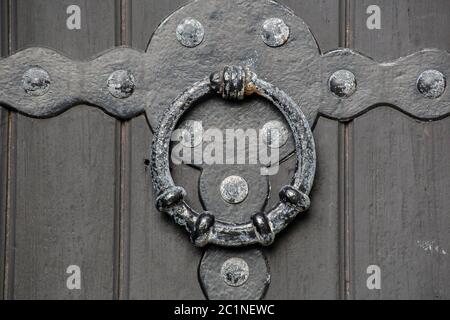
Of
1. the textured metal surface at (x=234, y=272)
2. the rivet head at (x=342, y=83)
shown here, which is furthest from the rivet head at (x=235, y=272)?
the rivet head at (x=342, y=83)

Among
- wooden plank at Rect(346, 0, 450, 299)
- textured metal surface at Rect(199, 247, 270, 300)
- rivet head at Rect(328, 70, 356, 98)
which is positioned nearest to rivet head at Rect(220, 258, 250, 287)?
textured metal surface at Rect(199, 247, 270, 300)

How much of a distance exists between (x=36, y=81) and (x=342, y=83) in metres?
0.37

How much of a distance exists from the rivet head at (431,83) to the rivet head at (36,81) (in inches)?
17.7

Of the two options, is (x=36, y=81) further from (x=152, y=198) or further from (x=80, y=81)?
(x=152, y=198)

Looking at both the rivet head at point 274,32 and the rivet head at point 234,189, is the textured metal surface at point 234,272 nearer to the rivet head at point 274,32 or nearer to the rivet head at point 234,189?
the rivet head at point 234,189

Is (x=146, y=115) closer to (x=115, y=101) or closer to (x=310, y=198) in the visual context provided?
(x=115, y=101)

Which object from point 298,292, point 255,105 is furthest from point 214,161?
point 298,292

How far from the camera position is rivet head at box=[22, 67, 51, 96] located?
879 millimetres

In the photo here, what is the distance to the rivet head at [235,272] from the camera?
869 mm

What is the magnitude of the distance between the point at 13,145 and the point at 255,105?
299 millimetres

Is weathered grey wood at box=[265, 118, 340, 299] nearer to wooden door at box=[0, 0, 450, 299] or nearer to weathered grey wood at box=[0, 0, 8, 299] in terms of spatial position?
wooden door at box=[0, 0, 450, 299]

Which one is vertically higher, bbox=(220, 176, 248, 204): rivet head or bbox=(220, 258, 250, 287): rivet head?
bbox=(220, 176, 248, 204): rivet head

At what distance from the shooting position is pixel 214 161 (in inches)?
34.6
